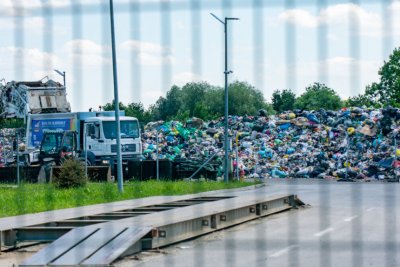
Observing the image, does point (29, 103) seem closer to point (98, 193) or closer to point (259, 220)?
point (98, 193)

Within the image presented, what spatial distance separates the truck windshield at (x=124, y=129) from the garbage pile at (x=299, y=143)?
269 cm

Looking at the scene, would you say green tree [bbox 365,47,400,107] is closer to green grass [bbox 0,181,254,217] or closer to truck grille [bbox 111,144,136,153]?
truck grille [bbox 111,144,136,153]

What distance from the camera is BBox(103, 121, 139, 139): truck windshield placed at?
3928cm

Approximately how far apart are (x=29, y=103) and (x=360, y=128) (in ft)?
61.2

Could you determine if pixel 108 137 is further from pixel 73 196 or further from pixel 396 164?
pixel 73 196

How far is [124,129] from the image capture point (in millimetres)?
39312

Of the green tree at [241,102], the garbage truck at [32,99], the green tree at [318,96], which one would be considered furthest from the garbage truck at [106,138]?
the green tree at [241,102]

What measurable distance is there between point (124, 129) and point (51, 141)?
409cm

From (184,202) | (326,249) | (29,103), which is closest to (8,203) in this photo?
(184,202)

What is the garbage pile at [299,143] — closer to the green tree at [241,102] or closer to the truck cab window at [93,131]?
the green tree at [241,102]

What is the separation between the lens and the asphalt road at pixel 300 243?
12234 millimetres

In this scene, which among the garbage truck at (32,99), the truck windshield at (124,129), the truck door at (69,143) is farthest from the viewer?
the garbage truck at (32,99)

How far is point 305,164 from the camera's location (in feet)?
156

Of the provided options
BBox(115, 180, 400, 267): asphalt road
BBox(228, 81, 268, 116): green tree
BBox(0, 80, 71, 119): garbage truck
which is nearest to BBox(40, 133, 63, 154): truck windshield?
BBox(0, 80, 71, 119): garbage truck
